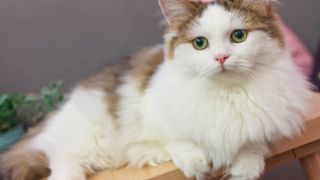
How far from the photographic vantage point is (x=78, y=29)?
63.6 inches

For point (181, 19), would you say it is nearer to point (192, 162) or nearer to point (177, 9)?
point (177, 9)

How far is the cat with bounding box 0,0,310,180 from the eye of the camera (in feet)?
2.80

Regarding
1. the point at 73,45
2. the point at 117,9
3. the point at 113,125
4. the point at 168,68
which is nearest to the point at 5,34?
the point at 73,45

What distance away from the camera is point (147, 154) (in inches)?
40.8

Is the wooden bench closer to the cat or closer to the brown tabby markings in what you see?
the cat

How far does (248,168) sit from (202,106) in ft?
0.55

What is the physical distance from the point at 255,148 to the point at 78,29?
925mm

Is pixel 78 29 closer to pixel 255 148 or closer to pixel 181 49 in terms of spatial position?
pixel 181 49

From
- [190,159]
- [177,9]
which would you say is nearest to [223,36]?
[177,9]

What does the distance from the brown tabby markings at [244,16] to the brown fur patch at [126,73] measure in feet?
0.63

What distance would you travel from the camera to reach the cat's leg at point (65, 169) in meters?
1.03

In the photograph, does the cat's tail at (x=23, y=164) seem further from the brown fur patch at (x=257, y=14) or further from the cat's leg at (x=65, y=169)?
the brown fur patch at (x=257, y=14)

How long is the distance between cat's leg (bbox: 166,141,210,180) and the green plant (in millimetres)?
549

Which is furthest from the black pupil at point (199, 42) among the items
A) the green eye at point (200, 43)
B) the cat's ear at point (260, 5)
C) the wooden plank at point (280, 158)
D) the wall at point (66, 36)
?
the wall at point (66, 36)
